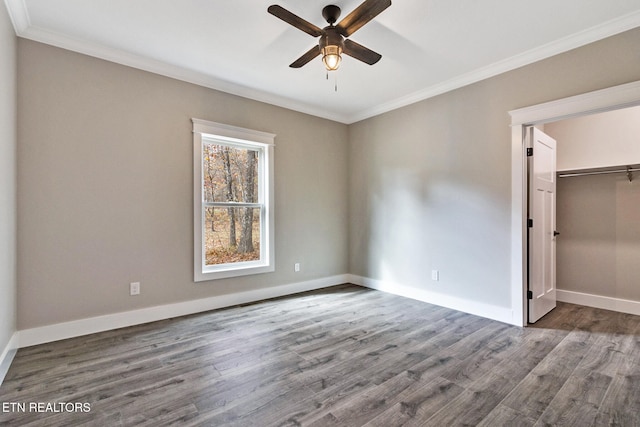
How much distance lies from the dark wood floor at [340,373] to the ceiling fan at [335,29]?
232 centimetres

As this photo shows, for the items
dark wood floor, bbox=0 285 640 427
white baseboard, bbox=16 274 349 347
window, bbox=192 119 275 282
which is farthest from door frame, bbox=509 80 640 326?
window, bbox=192 119 275 282

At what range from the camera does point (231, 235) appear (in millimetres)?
3945

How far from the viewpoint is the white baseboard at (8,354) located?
2167mm

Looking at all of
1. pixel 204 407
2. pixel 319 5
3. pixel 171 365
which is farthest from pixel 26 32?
pixel 204 407

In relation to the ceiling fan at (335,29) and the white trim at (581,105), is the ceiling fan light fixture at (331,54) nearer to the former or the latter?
the ceiling fan at (335,29)

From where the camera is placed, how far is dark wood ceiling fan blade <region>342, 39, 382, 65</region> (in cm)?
240

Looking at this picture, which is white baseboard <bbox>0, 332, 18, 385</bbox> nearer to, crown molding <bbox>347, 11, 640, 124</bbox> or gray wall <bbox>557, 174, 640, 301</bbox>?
crown molding <bbox>347, 11, 640, 124</bbox>

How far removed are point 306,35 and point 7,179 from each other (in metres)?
2.61

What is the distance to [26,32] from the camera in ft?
8.52

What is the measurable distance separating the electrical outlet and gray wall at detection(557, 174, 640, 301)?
5095 millimetres

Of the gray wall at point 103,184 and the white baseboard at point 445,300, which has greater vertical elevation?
the gray wall at point 103,184

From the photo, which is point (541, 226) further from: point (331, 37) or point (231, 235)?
point (231, 235)

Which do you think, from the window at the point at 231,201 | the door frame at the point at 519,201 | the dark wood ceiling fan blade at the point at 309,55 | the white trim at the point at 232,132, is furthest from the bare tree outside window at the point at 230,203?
the door frame at the point at 519,201

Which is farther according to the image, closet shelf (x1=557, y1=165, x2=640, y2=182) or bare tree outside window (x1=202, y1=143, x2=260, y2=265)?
bare tree outside window (x1=202, y1=143, x2=260, y2=265)
